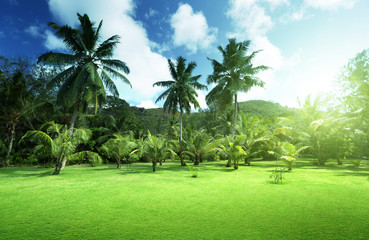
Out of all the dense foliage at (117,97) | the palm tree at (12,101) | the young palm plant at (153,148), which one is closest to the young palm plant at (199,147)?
the dense foliage at (117,97)

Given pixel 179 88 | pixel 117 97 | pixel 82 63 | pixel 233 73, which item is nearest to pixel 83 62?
pixel 82 63

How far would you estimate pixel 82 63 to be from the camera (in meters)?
14.2

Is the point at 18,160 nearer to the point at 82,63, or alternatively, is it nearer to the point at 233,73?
the point at 82,63

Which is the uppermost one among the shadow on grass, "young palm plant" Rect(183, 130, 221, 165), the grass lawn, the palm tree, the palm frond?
the palm frond

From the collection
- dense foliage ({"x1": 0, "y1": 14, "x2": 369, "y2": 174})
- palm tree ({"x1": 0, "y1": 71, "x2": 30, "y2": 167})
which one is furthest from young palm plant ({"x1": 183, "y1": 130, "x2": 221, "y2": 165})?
palm tree ({"x1": 0, "y1": 71, "x2": 30, "y2": 167})

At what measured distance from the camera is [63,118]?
18.1 m

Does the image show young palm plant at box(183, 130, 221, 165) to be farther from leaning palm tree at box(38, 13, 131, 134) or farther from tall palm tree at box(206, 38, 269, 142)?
leaning palm tree at box(38, 13, 131, 134)

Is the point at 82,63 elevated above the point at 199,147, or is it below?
above

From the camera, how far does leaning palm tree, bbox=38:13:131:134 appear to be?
1289 centimetres

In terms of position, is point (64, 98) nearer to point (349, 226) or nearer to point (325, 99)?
point (349, 226)

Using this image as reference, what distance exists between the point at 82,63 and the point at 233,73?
474 inches

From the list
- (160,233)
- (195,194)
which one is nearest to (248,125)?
(195,194)

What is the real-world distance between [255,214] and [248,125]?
57.2 ft

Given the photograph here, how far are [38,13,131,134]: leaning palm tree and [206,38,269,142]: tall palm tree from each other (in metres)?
7.60
